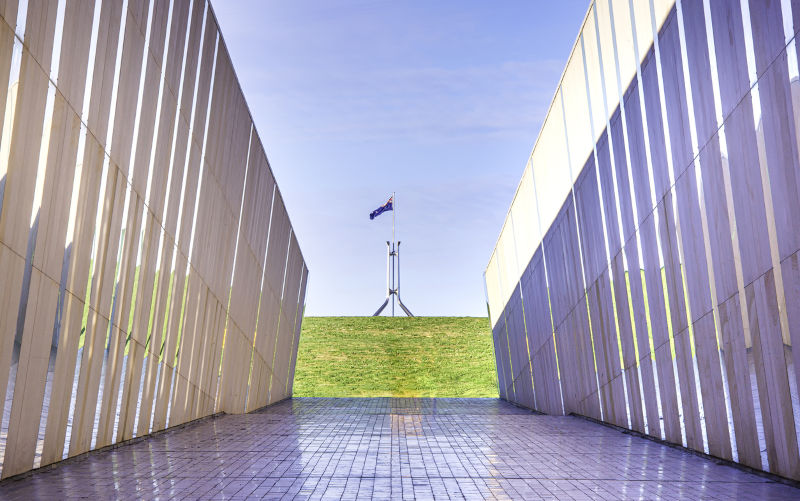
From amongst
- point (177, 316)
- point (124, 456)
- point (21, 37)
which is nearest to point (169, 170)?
point (177, 316)

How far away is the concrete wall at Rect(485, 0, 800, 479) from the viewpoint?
21.4 feet

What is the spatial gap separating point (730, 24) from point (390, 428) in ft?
27.4

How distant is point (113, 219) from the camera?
8.74 m

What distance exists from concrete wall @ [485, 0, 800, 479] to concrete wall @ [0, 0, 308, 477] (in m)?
6.03

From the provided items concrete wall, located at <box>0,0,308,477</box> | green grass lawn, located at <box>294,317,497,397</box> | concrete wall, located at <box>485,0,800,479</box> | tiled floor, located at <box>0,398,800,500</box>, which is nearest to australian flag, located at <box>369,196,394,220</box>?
green grass lawn, located at <box>294,317,497,397</box>

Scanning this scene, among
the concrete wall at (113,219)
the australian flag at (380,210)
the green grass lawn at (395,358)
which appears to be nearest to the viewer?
the concrete wall at (113,219)

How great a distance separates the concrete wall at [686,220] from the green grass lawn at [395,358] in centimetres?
2531

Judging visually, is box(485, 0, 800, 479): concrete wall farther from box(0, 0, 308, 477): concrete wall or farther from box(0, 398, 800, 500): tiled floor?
box(0, 0, 308, 477): concrete wall

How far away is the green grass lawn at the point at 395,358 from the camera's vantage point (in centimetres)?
4034

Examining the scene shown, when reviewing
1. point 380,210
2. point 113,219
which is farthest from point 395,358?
point 113,219

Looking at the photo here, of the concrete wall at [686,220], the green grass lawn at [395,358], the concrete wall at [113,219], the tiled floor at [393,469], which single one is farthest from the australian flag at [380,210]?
the tiled floor at [393,469]

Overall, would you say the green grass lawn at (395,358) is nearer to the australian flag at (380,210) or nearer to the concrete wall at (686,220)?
the australian flag at (380,210)

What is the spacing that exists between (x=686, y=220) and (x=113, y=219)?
6.43 metres

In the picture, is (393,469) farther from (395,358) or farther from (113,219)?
(395,358)
